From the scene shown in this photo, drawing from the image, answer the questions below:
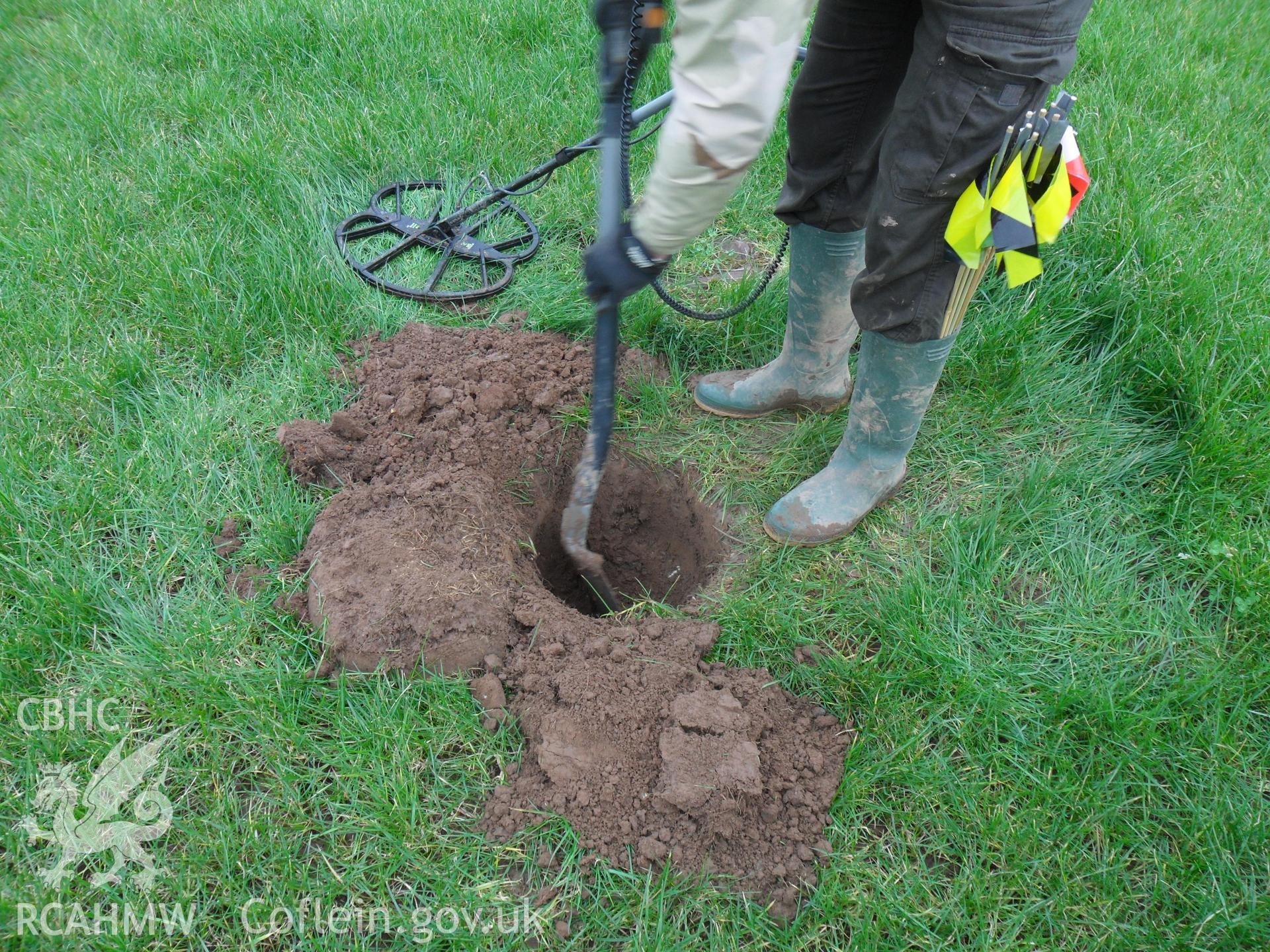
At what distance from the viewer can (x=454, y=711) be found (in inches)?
67.4

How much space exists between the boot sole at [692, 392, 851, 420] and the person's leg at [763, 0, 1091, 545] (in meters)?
0.30

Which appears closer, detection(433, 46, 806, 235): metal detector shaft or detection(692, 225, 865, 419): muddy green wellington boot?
detection(692, 225, 865, 419): muddy green wellington boot

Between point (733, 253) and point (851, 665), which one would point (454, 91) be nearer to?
point (733, 253)

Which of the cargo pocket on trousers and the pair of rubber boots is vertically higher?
the cargo pocket on trousers

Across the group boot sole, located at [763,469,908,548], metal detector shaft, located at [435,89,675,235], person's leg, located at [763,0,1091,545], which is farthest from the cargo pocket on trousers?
metal detector shaft, located at [435,89,675,235]

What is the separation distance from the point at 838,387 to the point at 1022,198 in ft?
3.08

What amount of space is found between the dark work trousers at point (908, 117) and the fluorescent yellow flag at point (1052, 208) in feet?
0.46

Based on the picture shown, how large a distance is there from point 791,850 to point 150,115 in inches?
143

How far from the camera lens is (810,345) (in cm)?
227

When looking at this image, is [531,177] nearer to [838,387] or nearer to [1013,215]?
[838,387]

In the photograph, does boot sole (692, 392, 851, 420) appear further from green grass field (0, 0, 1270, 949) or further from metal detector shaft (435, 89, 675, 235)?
metal detector shaft (435, 89, 675, 235)

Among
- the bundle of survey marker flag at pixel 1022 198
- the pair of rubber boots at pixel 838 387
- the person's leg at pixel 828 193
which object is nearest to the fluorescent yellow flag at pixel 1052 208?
→ the bundle of survey marker flag at pixel 1022 198

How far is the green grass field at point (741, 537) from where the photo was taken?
4.99 ft

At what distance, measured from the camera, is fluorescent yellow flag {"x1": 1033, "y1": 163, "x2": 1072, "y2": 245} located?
1.54 meters
